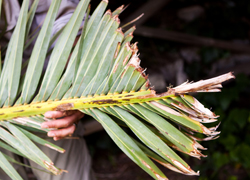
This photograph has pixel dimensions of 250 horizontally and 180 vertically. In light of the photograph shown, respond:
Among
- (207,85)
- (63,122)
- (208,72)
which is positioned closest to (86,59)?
(63,122)

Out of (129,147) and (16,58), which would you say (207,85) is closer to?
(129,147)

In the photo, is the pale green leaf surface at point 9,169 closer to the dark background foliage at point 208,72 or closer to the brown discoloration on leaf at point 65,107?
the brown discoloration on leaf at point 65,107

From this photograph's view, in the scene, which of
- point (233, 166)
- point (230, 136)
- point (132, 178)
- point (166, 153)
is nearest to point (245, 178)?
point (233, 166)

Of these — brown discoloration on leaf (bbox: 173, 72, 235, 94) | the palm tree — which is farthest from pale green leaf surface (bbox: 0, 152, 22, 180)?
brown discoloration on leaf (bbox: 173, 72, 235, 94)

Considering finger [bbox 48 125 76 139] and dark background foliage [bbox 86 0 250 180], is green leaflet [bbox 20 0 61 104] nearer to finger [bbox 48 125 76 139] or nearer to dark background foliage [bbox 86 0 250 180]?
finger [bbox 48 125 76 139]

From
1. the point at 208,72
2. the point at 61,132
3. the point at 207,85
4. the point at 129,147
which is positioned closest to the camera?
the point at 207,85
